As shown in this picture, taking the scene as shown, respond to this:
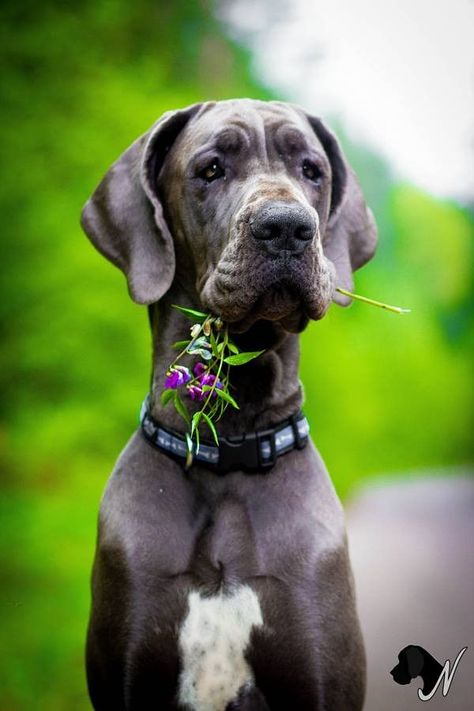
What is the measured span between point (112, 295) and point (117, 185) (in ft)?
8.08

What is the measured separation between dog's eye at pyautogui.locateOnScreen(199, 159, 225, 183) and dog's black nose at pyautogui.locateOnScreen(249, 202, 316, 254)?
0.37 metres

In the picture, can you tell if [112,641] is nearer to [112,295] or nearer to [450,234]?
[112,295]

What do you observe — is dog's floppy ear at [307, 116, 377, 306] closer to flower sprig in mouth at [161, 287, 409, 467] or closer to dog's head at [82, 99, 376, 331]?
dog's head at [82, 99, 376, 331]

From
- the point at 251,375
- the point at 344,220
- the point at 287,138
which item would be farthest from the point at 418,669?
the point at 287,138

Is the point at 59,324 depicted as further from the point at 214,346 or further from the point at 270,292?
the point at 270,292

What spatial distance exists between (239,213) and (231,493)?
0.76 metres

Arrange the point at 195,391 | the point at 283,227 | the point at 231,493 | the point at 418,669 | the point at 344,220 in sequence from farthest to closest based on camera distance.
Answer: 1. the point at 344,220
2. the point at 418,669
3. the point at 231,493
4. the point at 195,391
5. the point at 283,227

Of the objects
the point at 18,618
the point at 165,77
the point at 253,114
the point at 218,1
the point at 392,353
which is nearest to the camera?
the point at 253,114

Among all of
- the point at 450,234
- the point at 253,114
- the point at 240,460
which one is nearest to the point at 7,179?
the point at 253,114

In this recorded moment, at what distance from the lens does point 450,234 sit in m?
11.3

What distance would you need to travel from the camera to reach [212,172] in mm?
2809

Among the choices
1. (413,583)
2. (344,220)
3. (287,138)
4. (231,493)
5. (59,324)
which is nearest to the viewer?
(231,493)

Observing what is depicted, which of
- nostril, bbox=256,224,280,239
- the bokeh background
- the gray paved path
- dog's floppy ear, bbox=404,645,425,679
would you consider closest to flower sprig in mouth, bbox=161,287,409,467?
nostril, bbox=256,224,280,239

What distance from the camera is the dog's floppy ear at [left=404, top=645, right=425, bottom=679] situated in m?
2.90
